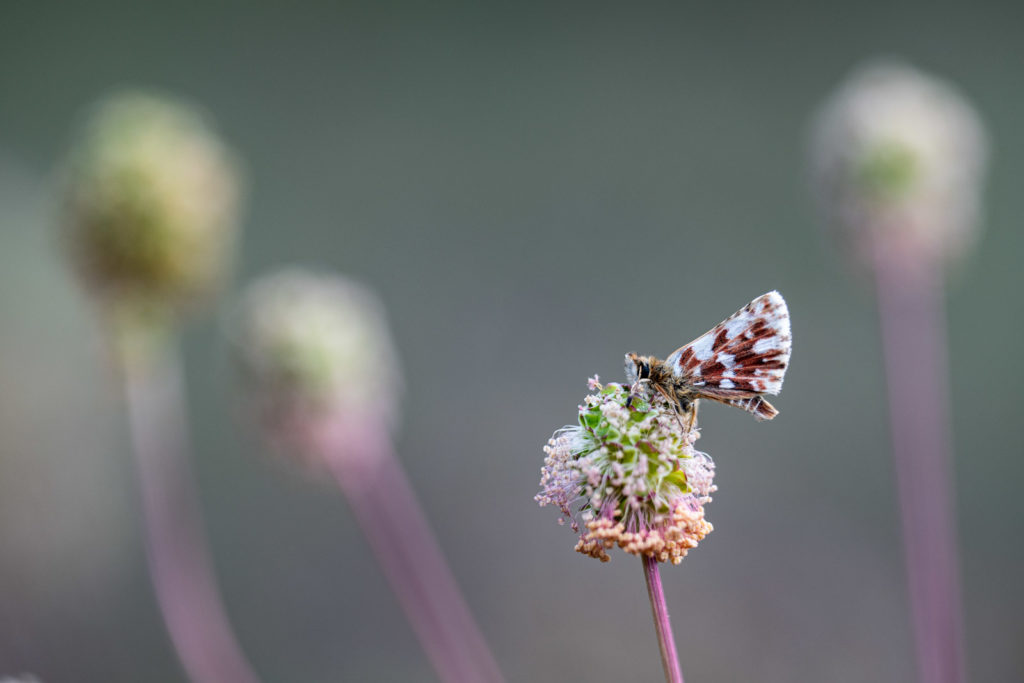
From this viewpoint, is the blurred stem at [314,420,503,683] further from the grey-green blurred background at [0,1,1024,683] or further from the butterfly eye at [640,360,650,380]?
the butterfly eye at [640,360,650,380]

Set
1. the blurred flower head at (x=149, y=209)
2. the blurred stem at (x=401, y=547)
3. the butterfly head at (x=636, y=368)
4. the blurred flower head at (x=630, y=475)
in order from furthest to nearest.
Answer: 1. the blurred flower head at (x=149, y=209)
2. the blurred stem at (x=401, y=547)
3. the butterfly head at (x=636, y=368)
4. the blurred flower head at (x=630, y=475)

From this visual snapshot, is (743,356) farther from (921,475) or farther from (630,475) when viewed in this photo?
(921,475)

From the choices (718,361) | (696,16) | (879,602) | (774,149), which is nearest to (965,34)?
(774,149)

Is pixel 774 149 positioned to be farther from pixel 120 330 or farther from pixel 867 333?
pixel 120 330

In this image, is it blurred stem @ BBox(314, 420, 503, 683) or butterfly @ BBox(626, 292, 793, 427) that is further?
blurred stem @ BBox(314, 420, 503, 683)

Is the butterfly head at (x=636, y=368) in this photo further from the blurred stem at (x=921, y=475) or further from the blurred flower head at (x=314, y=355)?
the blurred flower head at (x=314, y=355)

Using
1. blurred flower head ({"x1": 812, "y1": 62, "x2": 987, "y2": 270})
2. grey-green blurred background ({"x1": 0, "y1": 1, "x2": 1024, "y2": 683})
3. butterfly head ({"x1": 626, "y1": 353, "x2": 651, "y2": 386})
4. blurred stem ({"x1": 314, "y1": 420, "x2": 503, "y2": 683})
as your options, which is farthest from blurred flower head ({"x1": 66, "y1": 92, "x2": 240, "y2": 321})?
blurred flower head ({"x1": 812, "y1": 62, "x2": 987, "y2": 270})

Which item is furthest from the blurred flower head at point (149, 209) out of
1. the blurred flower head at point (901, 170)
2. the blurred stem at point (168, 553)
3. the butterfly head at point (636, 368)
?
the blurred flower head at point (901, 170)
